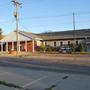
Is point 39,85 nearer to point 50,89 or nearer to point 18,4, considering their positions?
point 50,89

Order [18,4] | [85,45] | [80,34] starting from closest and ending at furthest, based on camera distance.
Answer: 1. [18,4]
2. [85,45]
3. [80,34]

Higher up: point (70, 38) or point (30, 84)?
point (70, 38)

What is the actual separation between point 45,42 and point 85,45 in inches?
481

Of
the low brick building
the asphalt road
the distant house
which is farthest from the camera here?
the low brick building

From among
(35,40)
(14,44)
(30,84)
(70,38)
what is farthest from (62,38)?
(30,84)

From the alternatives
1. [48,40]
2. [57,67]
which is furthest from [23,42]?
[57,67]

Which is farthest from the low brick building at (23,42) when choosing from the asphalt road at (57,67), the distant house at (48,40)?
the asphalt road at (57,67)

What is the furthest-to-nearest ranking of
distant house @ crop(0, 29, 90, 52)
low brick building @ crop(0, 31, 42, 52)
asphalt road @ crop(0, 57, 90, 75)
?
low brick building @ crop(0, 31, 42, 52) < distant house @ crop(0, 29, 90, 52) < asphalt road @ crop(0, 57, 90, 75)

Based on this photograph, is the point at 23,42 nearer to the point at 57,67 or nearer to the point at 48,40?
the point at 48,40

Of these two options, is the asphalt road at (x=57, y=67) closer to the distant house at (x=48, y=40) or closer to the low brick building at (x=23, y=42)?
the distant house at (x=48, y=40)

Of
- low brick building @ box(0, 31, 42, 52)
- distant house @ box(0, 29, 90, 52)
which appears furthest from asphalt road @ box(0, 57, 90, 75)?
low brick building @ box(0, 31, 42, 52)

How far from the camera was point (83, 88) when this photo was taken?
11.9 meters

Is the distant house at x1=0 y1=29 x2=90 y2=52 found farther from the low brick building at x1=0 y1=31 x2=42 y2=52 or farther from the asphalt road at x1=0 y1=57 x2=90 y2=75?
the asphalt road at x1=0 y1=57 x2=90 y2=75

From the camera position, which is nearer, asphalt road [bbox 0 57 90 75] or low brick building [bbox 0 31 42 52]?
asphalt road [bbox 0 57 90 75]
